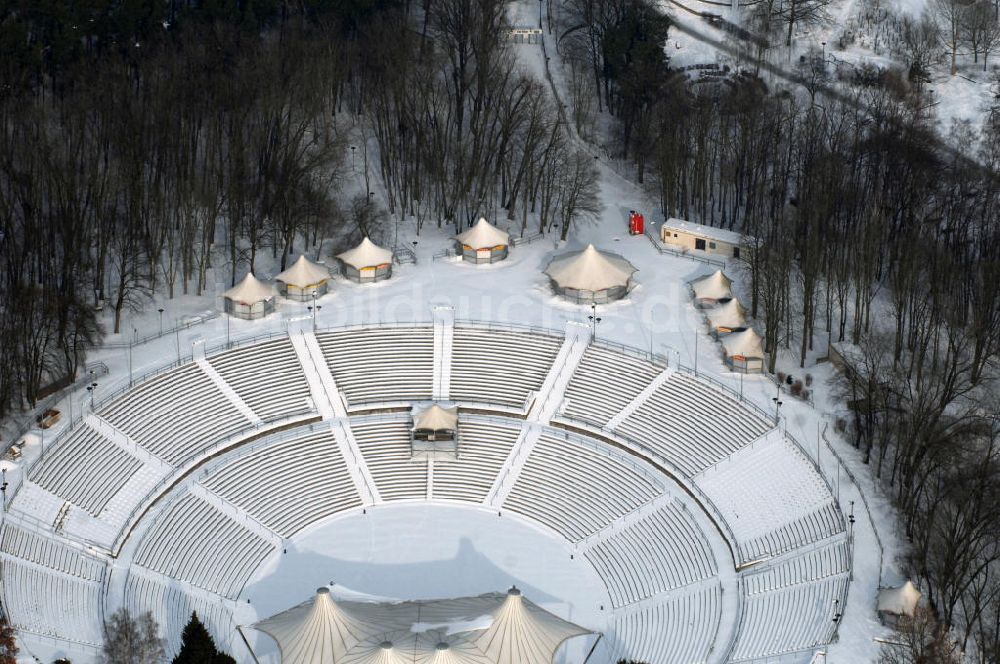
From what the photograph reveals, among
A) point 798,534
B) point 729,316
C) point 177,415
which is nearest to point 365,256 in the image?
point 177,415

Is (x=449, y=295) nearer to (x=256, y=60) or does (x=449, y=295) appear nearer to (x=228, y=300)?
(x=228, y=300)

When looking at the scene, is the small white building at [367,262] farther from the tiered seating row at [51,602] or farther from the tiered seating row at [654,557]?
the tiered seating row at [51,602]

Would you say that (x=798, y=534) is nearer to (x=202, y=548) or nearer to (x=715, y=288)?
(x=715, y=288)

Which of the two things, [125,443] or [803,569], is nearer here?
[803,569]

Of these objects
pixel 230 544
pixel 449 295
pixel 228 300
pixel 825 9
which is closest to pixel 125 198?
pixel 228 300

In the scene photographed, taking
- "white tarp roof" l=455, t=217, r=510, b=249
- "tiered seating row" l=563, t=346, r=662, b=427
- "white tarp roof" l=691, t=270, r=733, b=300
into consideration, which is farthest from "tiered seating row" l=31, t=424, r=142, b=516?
"white tarp roof" l=691, t=270, r=733, b=300

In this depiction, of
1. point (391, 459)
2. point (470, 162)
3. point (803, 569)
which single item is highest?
point (470, 162)
